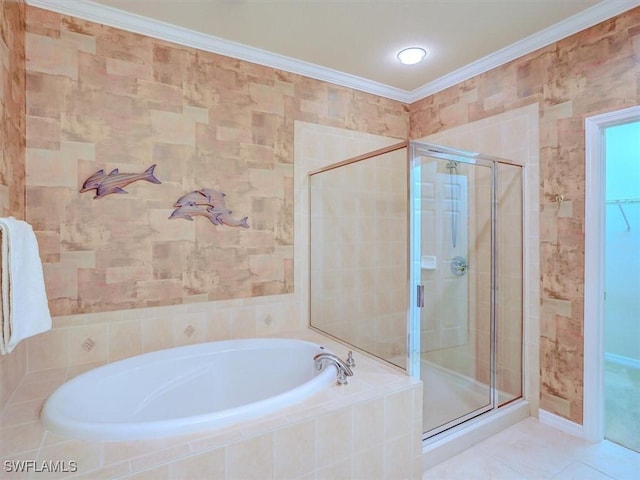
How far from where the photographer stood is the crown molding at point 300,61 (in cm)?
198

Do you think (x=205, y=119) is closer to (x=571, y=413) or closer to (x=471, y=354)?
(x=471, y=354)

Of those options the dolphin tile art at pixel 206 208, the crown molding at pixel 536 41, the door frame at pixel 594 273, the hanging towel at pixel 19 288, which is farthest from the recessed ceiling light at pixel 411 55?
the hanging towel at pixel 19 288

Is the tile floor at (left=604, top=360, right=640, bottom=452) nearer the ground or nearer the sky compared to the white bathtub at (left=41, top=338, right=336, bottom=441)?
nearer the ground

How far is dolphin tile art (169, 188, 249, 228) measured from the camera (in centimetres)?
228

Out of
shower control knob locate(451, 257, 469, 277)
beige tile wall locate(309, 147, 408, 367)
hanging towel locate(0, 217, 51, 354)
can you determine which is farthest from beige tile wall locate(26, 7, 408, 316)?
shower control knob locate(451, 257, 469, 277)

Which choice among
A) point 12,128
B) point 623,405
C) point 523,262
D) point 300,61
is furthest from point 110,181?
point 623,405

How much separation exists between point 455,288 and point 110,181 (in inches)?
97.8

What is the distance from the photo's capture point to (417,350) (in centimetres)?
199

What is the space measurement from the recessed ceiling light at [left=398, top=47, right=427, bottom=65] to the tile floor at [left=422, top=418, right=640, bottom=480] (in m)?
2.64

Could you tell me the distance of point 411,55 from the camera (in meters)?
2.53

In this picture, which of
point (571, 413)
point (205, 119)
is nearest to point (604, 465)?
point (571, 413)

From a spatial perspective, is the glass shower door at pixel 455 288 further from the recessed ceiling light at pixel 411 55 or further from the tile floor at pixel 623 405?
the recessed ceiling light at pixel 411 55

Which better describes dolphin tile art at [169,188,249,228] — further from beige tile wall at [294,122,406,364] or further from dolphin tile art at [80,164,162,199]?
beige tile wall at [294,122,406,364]

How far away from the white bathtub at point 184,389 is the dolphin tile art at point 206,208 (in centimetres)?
83
